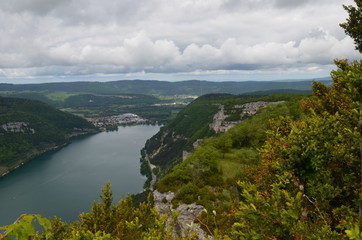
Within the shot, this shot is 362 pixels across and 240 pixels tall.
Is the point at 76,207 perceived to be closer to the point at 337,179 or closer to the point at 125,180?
the point at 125,180

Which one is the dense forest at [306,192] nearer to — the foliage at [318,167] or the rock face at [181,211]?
the foliage at [318,167]

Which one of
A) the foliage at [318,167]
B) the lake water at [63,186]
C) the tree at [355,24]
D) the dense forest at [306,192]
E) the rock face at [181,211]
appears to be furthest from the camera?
the lake water at [63,186]

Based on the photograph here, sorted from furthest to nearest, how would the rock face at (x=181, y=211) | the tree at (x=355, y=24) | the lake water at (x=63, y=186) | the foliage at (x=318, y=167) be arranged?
the lake water at (x=63, y=186)
the rock face at (x=181, y=211)
the tree at (x=355, y=24)
the foliage at (x=318, y=167)

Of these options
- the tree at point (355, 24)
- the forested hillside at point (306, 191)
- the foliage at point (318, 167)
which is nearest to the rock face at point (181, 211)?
the forested hillside at point (306, 191)

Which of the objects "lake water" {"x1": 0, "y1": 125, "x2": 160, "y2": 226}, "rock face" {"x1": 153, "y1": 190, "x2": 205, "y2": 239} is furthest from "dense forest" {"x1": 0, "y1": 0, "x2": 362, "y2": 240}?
"lake water" {"x1": 0, "y1": 125, "x2": 160, "y2": 226}

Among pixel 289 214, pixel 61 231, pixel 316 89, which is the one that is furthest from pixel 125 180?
pixel 289 214

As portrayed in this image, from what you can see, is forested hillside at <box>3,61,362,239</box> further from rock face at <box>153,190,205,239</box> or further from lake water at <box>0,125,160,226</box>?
lake water at <box>0,125,160,226</box>

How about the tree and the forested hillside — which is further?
the tree

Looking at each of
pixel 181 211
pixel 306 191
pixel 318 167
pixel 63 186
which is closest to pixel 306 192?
pixel 306 191
